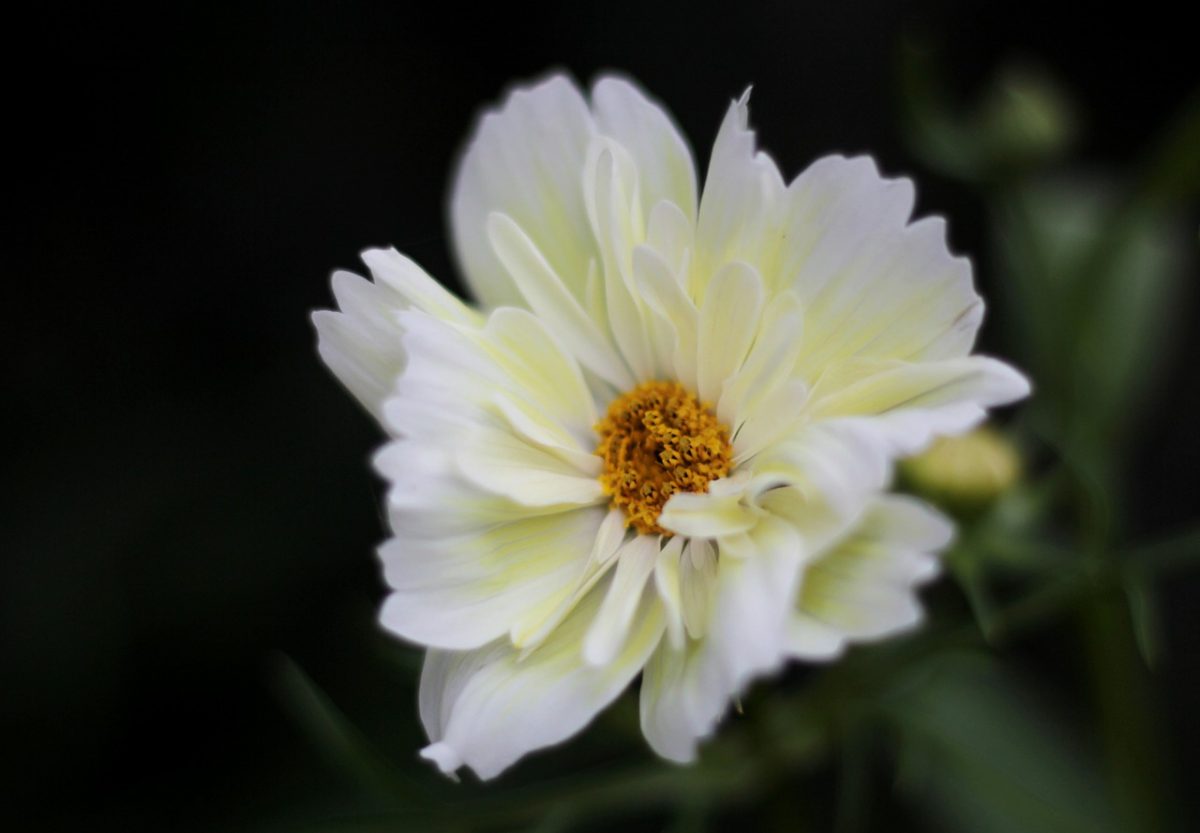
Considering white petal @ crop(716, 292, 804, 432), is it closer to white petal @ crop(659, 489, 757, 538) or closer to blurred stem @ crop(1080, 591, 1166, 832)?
white petal @ crop(659, 489, 757, 538)

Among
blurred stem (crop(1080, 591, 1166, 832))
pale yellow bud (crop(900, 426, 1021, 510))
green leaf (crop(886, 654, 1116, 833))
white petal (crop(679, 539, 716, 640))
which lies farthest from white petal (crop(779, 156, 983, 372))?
blurred stem (crop(1080, 591, 1166, 832))

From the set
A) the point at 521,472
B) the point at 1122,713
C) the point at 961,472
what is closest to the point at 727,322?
the point at 521,472

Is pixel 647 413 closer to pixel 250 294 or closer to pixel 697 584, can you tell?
pixel 697 584

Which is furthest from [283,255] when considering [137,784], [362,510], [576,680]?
[576,680]

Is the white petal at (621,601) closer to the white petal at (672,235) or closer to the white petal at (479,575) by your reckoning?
the white petal at (479,575)

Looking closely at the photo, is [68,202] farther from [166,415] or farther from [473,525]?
[473,525]

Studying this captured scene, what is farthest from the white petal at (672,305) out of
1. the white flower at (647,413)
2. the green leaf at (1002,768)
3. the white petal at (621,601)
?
the green leaf at (1002,768)
